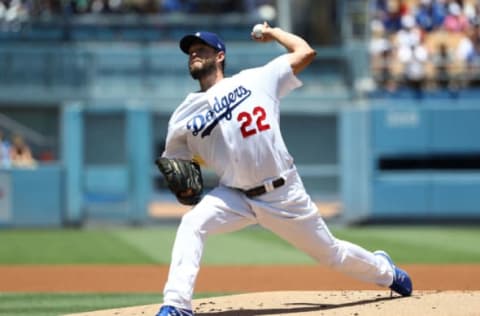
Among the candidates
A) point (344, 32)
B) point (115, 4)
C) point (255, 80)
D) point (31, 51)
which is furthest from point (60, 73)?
point (255, 80)

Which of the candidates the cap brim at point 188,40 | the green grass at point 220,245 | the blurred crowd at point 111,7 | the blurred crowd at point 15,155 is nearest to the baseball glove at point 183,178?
the cap brim at point 188,40

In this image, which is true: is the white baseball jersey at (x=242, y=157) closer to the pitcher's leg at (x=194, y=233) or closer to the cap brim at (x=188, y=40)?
the pitcher's leg at (x=194, y=233)

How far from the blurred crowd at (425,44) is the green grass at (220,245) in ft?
9.99

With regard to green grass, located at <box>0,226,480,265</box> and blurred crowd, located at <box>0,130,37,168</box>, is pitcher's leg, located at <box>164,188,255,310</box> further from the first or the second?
blurred crowd, located at <box>0,130,37,168</box>

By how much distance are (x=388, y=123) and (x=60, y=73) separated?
6673 millimetres

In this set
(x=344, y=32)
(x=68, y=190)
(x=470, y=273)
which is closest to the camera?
(x=470, y=273)

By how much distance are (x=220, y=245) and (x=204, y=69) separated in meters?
9.08

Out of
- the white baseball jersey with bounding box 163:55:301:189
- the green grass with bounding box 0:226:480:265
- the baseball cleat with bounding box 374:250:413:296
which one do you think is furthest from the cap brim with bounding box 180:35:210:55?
the green grass with bounding box 0:226:480:265

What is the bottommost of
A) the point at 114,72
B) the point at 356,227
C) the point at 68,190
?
the point at 356,227

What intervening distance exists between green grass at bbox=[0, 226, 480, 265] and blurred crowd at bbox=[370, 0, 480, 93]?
9.99 ft

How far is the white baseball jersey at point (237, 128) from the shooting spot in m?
6.20

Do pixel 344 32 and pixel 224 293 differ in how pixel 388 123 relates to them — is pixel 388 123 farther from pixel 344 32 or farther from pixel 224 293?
pixel 224 293

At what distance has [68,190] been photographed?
1811cm

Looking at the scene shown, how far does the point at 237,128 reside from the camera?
6207 mm
